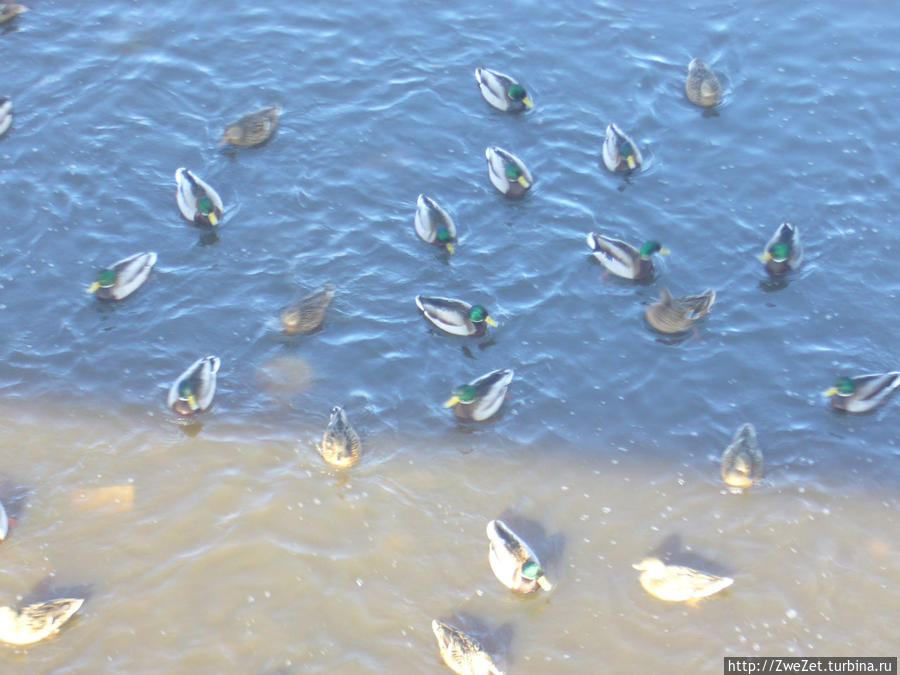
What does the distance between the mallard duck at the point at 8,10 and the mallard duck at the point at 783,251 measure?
12.9 meters

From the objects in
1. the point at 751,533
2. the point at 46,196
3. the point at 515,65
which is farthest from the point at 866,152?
the point at 46,196

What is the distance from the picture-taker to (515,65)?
16.9m

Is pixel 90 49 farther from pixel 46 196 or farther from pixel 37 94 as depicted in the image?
pixel 46 196

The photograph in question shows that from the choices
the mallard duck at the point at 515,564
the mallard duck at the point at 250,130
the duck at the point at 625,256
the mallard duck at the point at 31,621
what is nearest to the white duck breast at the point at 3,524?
the mallard duck at the point at 31,621

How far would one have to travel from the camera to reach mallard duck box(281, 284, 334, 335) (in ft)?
41.7

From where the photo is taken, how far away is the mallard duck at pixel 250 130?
49.3ft

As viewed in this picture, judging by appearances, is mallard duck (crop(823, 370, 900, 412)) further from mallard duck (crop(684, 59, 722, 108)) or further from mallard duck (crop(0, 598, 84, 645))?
mallard duck (crop(0, 598, 84, 645))

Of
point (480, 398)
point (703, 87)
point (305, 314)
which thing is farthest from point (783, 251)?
point (305, 314)

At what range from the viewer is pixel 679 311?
12875mm

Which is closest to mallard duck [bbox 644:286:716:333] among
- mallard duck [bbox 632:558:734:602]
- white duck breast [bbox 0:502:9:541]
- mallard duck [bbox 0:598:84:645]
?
mallard duck [bbox 632:558:734:602]

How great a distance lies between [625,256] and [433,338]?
8.96 feet

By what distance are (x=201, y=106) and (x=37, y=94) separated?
2567mm

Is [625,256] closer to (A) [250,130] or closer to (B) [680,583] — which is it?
(B) [680,583]

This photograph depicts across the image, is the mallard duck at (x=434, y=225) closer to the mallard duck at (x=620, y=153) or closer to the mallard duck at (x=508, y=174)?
the mallard duck at (x=508, y=174)
